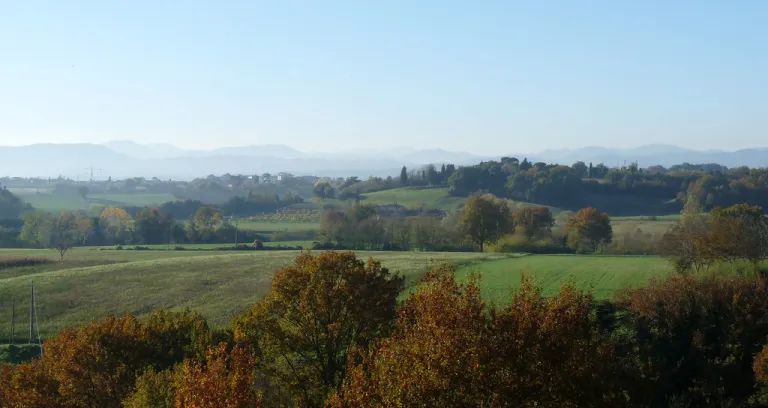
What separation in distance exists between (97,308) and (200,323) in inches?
712

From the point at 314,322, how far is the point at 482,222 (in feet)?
195

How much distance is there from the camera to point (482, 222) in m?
81.2

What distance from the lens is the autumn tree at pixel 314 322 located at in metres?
23.0

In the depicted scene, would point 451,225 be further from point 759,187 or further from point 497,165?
point 497,165

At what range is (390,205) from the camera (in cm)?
13225

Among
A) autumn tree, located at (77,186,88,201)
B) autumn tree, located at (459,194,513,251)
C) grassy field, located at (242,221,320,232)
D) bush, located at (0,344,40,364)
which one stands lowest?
bush, located at (0,344,40,364)

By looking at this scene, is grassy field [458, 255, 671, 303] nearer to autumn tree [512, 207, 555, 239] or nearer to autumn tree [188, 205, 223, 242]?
autumn tree [512, 207, 555, 239]

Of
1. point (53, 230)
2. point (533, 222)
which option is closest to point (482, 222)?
point (533, 222)

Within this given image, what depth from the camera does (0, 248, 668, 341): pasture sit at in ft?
134

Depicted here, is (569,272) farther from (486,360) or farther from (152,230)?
(152,230)

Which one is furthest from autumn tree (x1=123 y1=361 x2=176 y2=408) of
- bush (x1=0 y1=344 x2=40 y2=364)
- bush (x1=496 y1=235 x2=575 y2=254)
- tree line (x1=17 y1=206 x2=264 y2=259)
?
tree line (x1=17 y1=206 x2=264 y2=259)

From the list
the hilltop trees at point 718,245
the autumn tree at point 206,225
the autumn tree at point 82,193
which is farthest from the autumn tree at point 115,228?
the autumn tree at point 82,193

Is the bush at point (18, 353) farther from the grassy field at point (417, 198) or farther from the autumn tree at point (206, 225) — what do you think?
the grassy field at point (417, 198)

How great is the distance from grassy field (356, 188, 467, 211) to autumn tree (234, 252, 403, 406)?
10828cm
